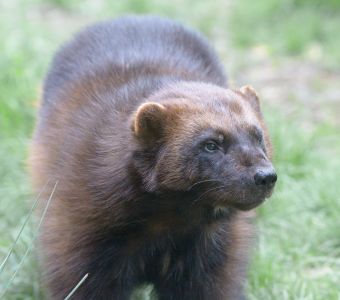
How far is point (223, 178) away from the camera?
137 inches

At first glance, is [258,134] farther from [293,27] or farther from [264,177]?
[293,27]

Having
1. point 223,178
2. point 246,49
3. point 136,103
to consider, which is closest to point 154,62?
point 136,103

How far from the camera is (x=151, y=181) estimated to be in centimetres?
360

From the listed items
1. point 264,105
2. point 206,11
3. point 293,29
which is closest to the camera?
point 264,105

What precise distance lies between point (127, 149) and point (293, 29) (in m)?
5.45

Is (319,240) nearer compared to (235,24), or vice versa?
(319,240)

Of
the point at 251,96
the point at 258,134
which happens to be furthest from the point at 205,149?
the point at 251,96

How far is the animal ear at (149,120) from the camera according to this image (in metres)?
3.60

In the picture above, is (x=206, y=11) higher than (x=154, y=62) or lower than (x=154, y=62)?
lower

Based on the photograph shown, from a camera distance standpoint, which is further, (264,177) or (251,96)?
(251,96)

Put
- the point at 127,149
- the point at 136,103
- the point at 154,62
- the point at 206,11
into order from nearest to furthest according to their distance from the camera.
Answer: the point at 127,149 → the point at 136,103 → the point at 154,62 → the point at 206,11

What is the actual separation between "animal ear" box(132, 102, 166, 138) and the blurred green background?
2.11ft

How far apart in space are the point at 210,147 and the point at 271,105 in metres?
3.74

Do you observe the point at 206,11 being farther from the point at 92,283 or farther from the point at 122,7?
the point at 92,283
